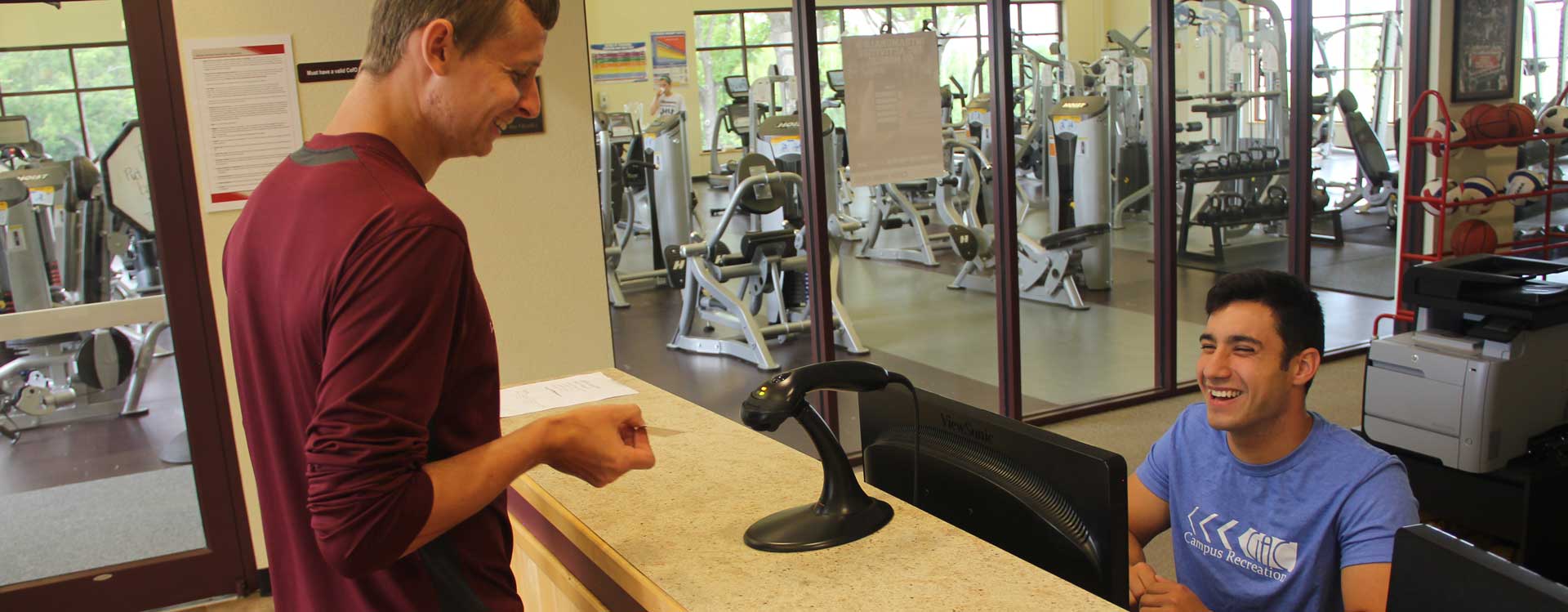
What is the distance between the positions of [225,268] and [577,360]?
2.42 m

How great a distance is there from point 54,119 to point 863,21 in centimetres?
251

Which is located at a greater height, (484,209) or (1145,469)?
(484,209)

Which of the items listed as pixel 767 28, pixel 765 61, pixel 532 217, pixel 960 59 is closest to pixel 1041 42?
pixel 960 59

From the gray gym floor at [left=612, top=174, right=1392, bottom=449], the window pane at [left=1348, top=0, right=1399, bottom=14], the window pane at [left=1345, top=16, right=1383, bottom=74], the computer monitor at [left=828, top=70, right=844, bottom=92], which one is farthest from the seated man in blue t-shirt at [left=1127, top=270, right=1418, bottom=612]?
the window pane at [left=1345, top=16, right=1383, bottom=74]

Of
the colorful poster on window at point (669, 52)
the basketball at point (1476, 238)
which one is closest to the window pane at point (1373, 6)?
the basketball at point (1476, 238)

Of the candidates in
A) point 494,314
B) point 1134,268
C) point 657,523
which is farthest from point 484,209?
point 1134,268

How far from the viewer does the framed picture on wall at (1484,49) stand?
5.14m

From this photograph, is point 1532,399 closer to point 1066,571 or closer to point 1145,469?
A: point 1145,469

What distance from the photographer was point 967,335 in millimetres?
5488

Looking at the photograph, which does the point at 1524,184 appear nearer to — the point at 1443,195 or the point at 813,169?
the point at 1443,195

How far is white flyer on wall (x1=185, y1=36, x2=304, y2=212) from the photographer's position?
2.92 m

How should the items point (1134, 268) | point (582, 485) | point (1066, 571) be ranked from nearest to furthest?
point (1066, 571)
point (582, 485)
point (1134, 268)

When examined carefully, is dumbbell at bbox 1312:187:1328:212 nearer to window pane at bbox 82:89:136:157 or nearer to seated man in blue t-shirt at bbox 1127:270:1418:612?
seated man in blue t-shirt at bbox 1127:270:1418:612

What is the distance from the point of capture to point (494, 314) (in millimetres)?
3346
